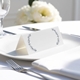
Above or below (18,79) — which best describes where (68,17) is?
below

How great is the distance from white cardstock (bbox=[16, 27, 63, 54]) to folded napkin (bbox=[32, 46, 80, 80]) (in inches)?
2.5

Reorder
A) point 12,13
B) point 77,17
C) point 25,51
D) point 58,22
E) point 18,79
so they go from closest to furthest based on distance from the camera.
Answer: point 18,79 → point 25,51 → point 58,22 → point 12,13 → point 77,17

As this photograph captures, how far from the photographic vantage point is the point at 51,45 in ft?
1.97

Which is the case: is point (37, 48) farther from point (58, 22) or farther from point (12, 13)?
point (12, 13)

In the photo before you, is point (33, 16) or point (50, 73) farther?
point (33, 16)

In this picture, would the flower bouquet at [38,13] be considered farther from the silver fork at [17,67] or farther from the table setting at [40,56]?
the silver fork at [17,67]

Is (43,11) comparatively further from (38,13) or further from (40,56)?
(40,56)

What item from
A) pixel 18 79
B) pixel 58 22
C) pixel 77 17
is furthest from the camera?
pixel 77 17

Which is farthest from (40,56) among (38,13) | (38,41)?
(38,13)

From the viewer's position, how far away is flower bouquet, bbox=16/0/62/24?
3.23 ft

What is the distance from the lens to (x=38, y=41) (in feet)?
1.89

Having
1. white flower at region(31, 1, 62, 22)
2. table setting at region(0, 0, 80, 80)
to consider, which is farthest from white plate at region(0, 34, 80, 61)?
white flower at region(31, 1, 62, 22)

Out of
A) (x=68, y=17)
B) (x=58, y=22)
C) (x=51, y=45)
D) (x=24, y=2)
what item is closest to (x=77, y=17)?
(x=68, y=17)

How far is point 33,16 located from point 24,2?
1.64m
